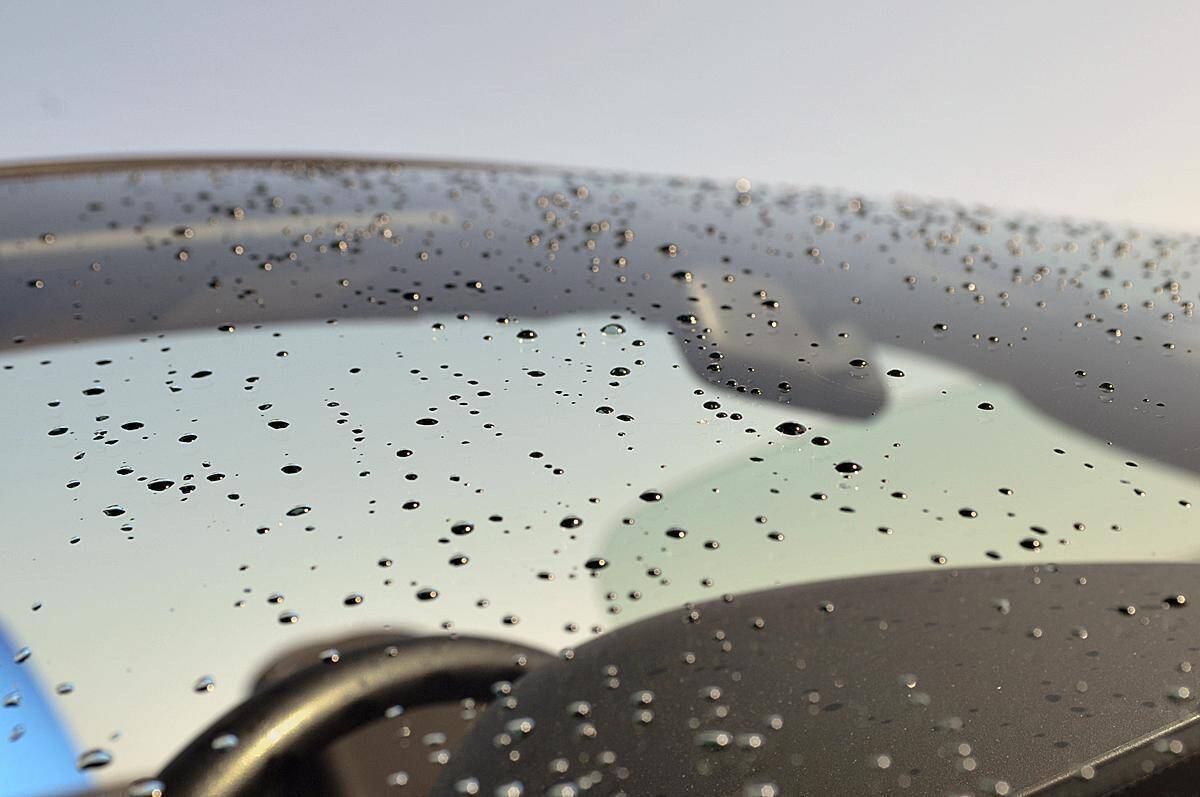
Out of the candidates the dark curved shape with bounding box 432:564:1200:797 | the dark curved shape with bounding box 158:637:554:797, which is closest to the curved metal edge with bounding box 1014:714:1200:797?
the dark curved shape with bounding box 432:564:1200:797

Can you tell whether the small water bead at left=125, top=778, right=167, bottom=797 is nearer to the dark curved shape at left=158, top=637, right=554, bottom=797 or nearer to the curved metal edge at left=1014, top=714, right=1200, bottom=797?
the dark curved shape at left=158, top=637, right=554, bottom=797

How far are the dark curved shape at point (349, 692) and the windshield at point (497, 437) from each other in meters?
0.02

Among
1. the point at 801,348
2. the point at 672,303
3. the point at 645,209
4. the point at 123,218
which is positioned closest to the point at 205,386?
the point at 672,303

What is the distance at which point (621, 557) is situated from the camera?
2.66 ft

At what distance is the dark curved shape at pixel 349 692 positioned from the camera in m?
0.67

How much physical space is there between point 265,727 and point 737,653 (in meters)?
0.37

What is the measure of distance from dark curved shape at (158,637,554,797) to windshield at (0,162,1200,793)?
0.02 m

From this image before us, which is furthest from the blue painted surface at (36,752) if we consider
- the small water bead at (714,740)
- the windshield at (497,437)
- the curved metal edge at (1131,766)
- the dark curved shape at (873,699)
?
the curved metal edge at (1131,766)

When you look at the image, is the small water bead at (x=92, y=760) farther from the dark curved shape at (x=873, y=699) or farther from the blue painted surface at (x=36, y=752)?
the dark curved shape at (x=873, y=699)

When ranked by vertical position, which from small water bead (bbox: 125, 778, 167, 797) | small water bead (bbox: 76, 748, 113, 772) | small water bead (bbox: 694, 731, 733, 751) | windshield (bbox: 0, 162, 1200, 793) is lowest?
small water bead (bbox: 125, 778, 167, 797)

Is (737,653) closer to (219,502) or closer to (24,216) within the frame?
(219,502)

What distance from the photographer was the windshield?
74 centimetres

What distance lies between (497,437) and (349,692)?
0.35 meters

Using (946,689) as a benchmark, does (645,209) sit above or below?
above
